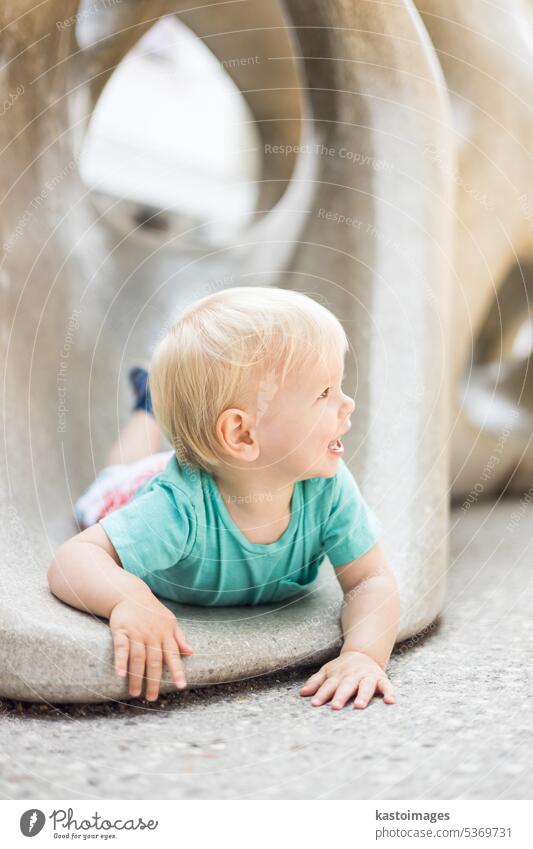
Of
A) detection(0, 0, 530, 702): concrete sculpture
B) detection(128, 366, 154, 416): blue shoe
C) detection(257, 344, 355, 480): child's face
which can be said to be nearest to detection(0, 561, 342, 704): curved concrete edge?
detection(0, 0, 530, 702): concrete sculpture

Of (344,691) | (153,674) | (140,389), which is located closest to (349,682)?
(344,691)

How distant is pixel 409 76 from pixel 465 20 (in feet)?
0.79

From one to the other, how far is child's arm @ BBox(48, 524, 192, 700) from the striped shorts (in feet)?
0.72

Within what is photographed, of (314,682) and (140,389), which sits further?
(140,389)

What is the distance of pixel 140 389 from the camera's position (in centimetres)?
94

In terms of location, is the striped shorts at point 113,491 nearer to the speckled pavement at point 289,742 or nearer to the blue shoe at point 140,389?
the blue shoe at point 140,389

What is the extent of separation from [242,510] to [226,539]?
1.0 inches

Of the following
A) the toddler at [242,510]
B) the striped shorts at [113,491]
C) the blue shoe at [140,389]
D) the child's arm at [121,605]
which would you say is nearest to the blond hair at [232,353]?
the toddler at [242,510]

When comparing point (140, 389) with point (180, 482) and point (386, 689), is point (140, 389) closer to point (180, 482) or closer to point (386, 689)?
point (180, 482)

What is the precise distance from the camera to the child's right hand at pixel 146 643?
0.51m

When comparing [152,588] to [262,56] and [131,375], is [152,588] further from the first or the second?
[262,56]

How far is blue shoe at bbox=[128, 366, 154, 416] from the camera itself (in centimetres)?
93
